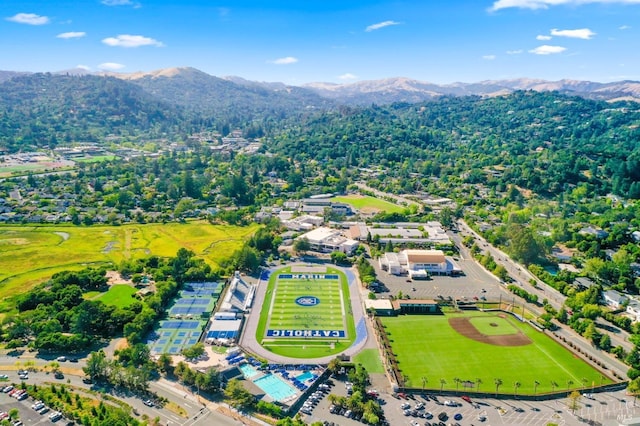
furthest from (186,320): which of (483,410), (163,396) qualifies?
(483,410)

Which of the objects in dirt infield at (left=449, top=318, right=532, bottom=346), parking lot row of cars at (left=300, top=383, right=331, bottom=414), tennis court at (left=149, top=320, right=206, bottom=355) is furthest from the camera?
dirt infield at (left=449, top=318, right=532, bottom=346)

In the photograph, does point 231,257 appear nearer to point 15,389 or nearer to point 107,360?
point 107,360

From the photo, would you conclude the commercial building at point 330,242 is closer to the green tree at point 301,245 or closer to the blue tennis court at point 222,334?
the green tree at point 301,245

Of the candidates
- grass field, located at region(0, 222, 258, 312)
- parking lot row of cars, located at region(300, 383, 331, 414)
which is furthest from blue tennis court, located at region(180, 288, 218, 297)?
parking lot row of cars, located at region(300, 383, 331, 414)

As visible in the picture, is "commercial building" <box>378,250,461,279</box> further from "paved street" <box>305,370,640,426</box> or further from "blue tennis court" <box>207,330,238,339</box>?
"paved street" <box>305,370,640,426</box>

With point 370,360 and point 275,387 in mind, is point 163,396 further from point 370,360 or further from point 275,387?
point 370,360

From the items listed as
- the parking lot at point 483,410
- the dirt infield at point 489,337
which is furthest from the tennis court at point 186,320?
the dirt infield at point 489,337
